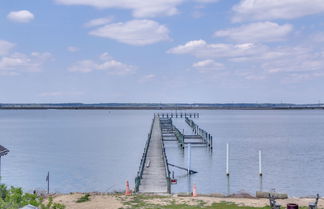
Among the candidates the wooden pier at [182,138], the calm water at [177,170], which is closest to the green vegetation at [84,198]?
the calm water at [177,170]

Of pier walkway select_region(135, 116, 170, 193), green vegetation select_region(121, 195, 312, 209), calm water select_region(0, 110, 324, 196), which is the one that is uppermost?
green vegetation select_region(121, 195, 312, 209)

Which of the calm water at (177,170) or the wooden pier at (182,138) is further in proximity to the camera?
the wooden pier at (182,138)

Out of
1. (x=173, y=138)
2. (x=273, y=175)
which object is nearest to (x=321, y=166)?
(x=273, y=175)

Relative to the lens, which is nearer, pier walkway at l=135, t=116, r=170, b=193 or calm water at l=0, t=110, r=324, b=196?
pier walkway at l=135, t=116, r=170, b=193

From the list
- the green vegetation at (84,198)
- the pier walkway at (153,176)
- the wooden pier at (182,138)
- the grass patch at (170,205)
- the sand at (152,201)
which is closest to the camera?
the grass patch at (170,205)

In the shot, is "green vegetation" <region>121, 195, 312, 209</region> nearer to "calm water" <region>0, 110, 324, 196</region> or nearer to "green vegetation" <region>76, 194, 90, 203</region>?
"green vegetation" <region>76, 194, 90, 203</region>

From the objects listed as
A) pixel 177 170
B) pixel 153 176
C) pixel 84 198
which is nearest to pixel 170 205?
pixel 84 198

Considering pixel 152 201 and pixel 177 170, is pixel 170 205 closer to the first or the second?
pixel 152 201

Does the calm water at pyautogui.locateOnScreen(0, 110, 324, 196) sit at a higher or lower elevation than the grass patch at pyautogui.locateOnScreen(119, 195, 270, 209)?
lower

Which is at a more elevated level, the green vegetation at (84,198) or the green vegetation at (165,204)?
the green vegetation at (165,204)

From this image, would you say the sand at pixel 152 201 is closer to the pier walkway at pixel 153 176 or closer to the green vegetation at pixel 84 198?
the green vegetation at pixel 84 198

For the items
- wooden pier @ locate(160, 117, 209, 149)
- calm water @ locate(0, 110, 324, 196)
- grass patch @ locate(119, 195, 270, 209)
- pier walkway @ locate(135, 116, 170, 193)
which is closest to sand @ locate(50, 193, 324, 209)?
grass patch @ locate(119, 195, 270, 209)

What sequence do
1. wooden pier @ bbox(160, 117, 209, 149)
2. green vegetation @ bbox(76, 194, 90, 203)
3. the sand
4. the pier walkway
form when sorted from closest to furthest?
1. the sand
2. green vegetation @ bbox(76, 194, 90, 203)
3. the pier walkway
4. wooden pier @ bbox(160, 117, 209, 149)

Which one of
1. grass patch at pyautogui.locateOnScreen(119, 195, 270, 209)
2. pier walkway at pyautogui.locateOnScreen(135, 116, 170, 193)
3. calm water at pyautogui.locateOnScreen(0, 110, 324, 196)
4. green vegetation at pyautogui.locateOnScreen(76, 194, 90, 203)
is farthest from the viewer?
calm water at pyautogui.locateOnScreen(0, 110, 324, 196)
